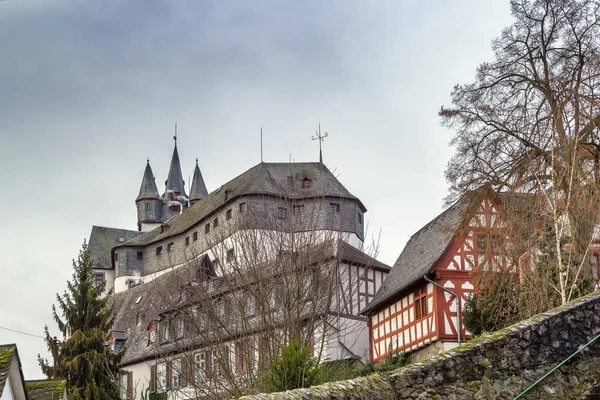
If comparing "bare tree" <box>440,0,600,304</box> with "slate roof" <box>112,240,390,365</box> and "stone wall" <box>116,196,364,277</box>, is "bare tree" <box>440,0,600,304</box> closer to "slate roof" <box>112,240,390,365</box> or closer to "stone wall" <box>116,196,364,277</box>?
"stone wall" <box>116,196,364,277</box>

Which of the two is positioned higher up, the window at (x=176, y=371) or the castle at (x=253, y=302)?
the castle at (x=253, y=302)

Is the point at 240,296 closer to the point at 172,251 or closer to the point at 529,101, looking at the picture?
the point at 529,101

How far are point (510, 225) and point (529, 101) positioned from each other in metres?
3.63

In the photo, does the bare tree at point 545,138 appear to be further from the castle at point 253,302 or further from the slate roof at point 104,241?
the slate roof at point 104,241

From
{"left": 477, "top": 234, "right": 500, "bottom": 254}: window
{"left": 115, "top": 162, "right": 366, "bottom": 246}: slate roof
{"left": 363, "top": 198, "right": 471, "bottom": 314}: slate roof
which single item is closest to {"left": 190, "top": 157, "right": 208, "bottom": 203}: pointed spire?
{"left": 115, "top": 162, "right": 366, "bottom": 246}: slate roof

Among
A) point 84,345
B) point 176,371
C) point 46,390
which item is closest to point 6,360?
point 46,390

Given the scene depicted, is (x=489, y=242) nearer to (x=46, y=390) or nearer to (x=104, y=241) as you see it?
(x=46, y=390)

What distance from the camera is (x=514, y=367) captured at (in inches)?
439

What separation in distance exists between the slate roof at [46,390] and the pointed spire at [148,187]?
82.6 metres

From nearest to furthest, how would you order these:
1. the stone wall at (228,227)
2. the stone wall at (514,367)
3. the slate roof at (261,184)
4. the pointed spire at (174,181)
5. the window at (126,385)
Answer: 1. the stone wall at (514,367)
2. the stone wall at (228,227)
3. the window at (126,385)
4. the slate roof at (261,184)
5. the pointed spire at (174,181)

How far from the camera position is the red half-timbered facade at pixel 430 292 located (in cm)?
3048

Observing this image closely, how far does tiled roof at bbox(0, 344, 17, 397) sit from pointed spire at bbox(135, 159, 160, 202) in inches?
3415

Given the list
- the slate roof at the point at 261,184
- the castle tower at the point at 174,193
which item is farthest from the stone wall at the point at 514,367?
the castle tower at the point at 174,193

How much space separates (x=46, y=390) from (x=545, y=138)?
39.7 feet
